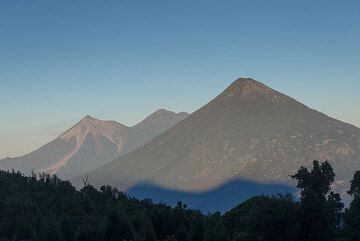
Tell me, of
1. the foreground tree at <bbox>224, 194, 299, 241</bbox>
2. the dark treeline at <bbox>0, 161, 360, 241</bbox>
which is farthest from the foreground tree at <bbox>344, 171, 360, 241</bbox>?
the foreground tree at <bbox>224, 194, 299, 241</bbox>

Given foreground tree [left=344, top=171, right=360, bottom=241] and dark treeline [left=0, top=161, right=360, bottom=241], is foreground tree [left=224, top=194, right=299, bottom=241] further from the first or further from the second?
foreground tree [left=344, top=171, right=360, bottom=241]

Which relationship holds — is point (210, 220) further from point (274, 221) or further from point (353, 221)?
point (274, 221)

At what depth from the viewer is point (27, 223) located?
127500 mm

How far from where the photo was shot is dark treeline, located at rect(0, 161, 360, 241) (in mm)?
69500

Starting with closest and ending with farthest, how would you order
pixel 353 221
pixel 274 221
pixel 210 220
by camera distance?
1. pixel 274 221
2. pixel 353 221
3. pixel 210 220

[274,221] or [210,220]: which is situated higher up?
[210,220]

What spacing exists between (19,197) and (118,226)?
82.6 meters

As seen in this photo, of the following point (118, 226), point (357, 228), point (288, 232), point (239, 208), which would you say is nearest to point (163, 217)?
point (239, 208)

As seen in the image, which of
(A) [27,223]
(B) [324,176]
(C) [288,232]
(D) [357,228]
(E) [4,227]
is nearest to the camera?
(C) [288,232]

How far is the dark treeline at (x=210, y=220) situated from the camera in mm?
69500

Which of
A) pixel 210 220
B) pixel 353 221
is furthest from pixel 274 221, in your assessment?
pixel 210 220

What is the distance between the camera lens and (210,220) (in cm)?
10612

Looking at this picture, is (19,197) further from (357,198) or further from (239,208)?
(357,198)

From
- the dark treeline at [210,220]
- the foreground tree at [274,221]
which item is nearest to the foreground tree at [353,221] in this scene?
the dark treeline at [210,220]
